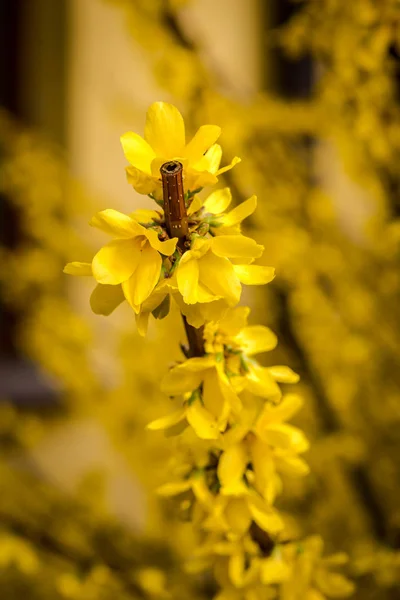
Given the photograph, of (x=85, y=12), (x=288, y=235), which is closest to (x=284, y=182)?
(x=288, y=235)

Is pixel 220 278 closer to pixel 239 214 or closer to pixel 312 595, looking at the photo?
pixel 239 214

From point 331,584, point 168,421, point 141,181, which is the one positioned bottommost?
point 331,584

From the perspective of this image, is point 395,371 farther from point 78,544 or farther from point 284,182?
point 78,544

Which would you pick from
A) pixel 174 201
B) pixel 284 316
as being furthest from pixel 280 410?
pixel 284 316

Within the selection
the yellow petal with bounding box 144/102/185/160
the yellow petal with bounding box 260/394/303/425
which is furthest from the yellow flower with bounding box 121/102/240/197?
the yellow petal with bounding box 260/394/303/425

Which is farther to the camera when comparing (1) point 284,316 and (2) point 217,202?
(1) point 284,316

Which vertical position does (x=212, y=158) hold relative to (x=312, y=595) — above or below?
above

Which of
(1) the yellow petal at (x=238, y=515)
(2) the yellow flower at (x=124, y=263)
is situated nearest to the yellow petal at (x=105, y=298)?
(2) the yellow flower at (x=124, y=263)
